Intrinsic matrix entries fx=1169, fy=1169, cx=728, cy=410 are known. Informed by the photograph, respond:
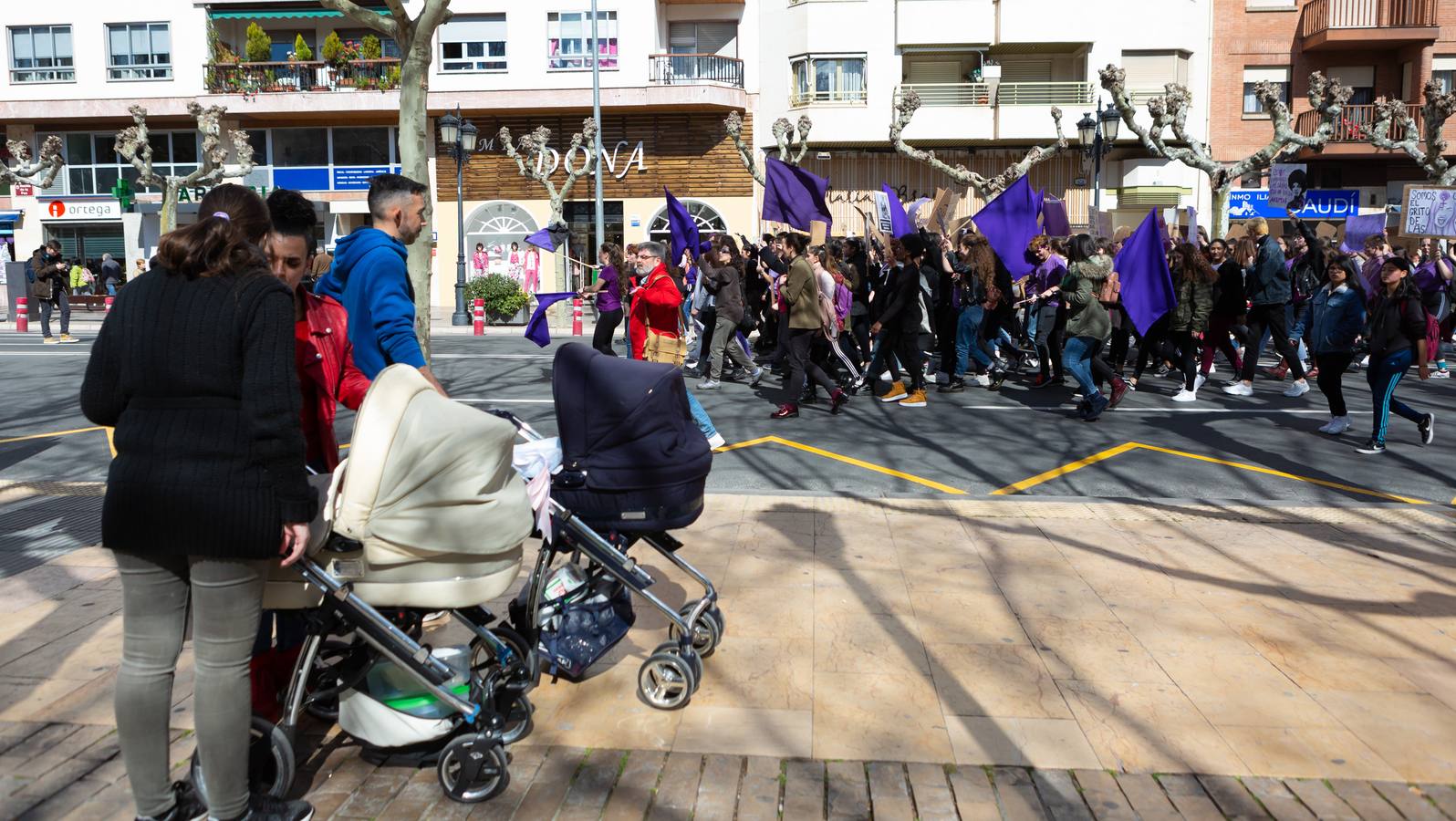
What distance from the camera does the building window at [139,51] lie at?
3641cm

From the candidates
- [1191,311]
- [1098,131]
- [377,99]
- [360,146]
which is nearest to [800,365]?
[1191,311]

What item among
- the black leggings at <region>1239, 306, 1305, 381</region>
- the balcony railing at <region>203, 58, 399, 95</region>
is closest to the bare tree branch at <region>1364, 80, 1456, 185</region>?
the black leggings at <region>1239, 306, 1305, 381</region>

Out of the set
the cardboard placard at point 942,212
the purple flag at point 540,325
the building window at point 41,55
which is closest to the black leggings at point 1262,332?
the cardboard placard at point 942,212

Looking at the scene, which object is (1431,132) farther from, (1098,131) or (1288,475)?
(1288,475)

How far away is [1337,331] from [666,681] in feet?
25.4

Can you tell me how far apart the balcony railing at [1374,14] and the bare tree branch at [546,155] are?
20.7 m

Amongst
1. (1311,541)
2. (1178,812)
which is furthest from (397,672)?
(1311,541)

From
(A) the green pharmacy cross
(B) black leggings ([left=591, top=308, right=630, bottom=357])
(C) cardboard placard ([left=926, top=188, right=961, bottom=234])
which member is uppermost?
(A) the green pharmacy cross

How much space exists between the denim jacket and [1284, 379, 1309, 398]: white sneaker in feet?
9.33

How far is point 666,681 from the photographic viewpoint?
4.21 metres

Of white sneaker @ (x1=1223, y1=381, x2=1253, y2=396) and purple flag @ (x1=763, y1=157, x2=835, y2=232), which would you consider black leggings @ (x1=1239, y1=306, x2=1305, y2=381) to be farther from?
purple flag @ (x1=763, y1=157, x2=835, y2=232)

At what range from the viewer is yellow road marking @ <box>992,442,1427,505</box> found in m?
7.92

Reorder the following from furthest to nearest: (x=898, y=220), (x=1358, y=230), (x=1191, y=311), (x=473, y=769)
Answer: (x=1358, y=230) → (x=898, y=220) → (x=1191, y=311) → (x=473, y=769)

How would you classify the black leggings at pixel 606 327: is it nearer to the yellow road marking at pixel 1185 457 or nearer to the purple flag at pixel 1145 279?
the yellow road marking at pixel 1185 457
